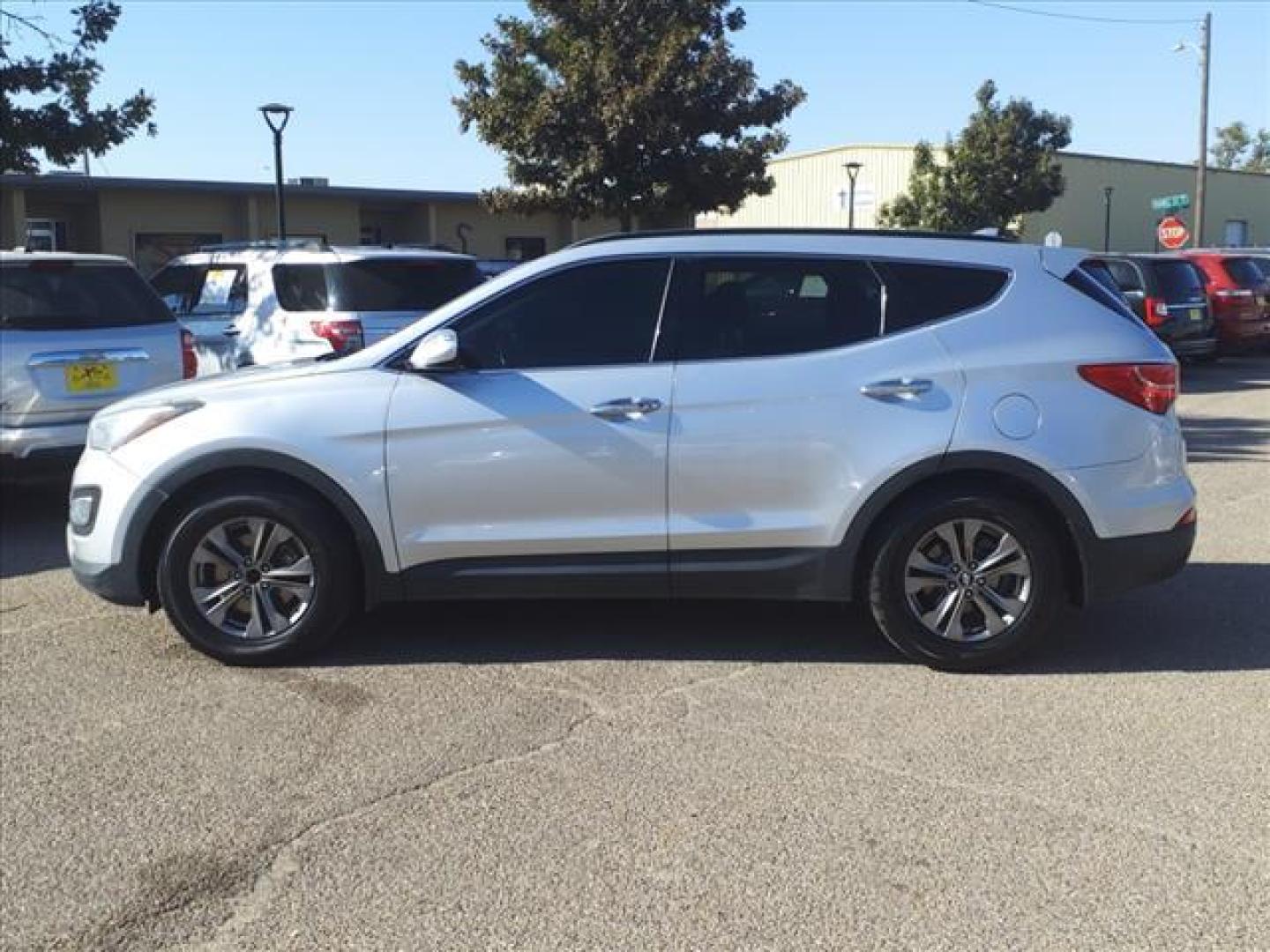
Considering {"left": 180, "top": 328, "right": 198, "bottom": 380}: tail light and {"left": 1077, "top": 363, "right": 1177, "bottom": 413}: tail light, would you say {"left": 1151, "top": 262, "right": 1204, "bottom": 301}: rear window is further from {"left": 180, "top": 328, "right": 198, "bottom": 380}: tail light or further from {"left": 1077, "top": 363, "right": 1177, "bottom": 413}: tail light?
{"left": 180, "top": 328, "right": 198, "bottom": 380}: tail light

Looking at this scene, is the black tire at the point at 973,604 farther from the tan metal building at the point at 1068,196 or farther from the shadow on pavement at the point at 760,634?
the tan metal building at the point at 1068,196

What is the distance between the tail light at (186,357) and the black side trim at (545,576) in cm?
402

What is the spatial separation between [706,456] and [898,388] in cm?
82

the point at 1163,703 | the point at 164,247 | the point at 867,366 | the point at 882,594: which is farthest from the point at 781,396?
the point at 164,247

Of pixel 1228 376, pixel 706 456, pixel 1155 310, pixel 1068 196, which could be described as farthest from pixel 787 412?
pixel 1068 196

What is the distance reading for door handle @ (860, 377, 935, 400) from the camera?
4910 mm

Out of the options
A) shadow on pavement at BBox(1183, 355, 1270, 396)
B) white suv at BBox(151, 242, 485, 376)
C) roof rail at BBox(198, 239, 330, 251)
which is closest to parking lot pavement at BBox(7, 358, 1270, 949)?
white suv at BBox(151, 242, 485, 376)

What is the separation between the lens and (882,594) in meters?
4.97

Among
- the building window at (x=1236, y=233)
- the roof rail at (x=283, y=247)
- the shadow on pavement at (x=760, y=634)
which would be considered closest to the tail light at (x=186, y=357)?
the roof rail at (x=283, y=247)

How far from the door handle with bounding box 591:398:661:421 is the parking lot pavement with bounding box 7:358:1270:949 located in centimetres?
105

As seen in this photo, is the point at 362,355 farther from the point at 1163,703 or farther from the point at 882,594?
the point at 1163,703

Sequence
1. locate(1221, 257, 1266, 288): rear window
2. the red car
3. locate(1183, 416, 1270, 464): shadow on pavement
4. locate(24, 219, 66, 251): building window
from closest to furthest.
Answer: locate(1183, 416, 1270, 464): shadow on pavement → the red car → locate(1221, 257, 1266, 288): rear window → locate(24, 219, 66, 251): building window

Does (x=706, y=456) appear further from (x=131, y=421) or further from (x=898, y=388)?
(x=131, y=421)

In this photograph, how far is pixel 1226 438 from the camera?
38.3 ft
